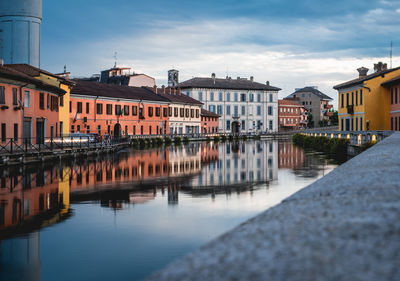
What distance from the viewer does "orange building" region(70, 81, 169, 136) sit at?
200 ft

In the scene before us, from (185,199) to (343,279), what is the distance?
14.4 meters

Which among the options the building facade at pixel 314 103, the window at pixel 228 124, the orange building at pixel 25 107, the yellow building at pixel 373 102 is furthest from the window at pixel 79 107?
the building facade at pixel 314 103

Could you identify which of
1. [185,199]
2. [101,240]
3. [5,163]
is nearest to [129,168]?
[5,163]

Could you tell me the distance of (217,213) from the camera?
14.0 m

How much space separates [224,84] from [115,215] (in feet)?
315

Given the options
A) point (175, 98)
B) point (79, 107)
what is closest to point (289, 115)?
point (175, 98)

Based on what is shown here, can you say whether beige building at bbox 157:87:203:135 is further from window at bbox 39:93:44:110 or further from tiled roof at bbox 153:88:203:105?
window at bbox 39:93:44:110

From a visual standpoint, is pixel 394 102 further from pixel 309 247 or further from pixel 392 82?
pixel 309 247

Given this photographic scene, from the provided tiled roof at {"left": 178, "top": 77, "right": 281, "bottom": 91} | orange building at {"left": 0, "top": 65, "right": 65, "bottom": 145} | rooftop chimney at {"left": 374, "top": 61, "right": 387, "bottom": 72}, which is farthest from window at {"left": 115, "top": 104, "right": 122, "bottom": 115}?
tiled roof at {"left": 178, "top": 77, "right": 281, "bottom": 91}

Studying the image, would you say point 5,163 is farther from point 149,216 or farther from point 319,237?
point 319,237

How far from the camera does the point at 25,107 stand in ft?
122

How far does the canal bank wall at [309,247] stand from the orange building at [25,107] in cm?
2800

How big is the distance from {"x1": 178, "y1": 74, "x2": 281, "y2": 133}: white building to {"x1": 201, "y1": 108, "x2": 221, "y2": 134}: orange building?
17.4 ft

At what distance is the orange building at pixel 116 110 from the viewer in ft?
200
